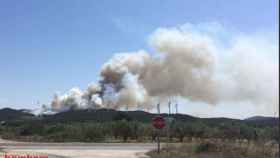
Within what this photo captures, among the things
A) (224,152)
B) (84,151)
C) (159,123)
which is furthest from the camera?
(84,151)

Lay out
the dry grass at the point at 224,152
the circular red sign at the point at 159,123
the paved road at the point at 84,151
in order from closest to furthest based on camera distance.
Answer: the dry grass at the point at 224,152, the circular red sign at the point at 159,123, the paved road at the point at 84,151

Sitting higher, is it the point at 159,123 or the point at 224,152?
the point at 159,123

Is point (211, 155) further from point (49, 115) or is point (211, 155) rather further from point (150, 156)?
point (49, 115)

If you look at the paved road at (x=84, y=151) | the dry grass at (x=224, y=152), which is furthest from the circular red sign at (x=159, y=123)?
the paved road at (x=84, y=151)

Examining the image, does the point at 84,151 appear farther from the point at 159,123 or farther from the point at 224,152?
the point at 224,152

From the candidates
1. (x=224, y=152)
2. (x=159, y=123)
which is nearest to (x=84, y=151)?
(x=159, y=123)

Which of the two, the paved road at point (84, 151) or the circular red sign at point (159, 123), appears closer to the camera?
the circular red sign at point (159, 123)

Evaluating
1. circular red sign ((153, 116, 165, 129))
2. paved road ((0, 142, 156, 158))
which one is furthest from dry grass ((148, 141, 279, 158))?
paved road ((0, 142, 156, 158))

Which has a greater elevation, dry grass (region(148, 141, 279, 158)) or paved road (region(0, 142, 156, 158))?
dry grass (region(148, 141, 279, 158))

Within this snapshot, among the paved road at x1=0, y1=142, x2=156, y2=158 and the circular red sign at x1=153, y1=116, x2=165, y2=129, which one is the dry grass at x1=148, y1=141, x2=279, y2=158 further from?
the paved road at x1=0, y1=142, x2=156, y2=158

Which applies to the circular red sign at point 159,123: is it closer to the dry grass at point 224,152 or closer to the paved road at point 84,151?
the dry grass at point 224,152

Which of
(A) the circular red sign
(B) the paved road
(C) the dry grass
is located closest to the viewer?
(C) the dry grass

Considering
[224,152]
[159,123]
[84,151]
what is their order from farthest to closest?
[84,151], [159,123], [224,152]

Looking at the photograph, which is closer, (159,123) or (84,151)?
(159,123)
